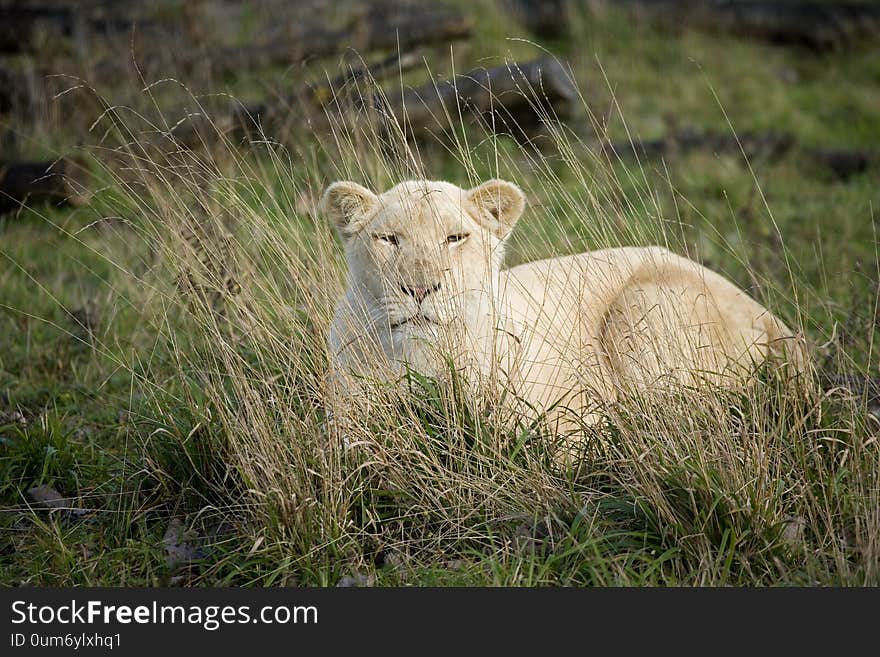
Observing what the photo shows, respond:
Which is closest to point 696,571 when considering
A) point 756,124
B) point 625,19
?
point 756,124

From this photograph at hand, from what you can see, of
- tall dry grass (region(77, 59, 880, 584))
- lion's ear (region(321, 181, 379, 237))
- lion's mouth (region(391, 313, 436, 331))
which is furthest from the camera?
lion's ear (region(321, 181, 379, 237))

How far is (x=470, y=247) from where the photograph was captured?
4.14 metres

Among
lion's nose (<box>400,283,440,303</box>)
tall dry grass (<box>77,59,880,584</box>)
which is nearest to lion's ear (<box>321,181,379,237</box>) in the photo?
tall dry grass (<box>77,59,880,584</box>)

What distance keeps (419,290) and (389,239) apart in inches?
11.1

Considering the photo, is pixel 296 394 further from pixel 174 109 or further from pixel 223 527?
pixel 174 109

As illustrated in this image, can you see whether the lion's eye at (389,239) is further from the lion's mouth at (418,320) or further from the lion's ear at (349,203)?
the lion's mouth at (418,320)

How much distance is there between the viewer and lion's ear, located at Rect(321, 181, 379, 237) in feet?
13.6

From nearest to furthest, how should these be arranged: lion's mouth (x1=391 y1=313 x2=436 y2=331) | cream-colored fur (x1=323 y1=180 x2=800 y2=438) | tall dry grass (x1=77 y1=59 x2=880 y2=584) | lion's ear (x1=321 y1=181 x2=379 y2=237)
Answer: tall dry grass (x1=77 y1=59 x2=880 y2=584) → cream-colored fur (x1=323 y1=180 x2=800 y2=438) → lion's mouth (x1=391 y1=313 x2=436 y2=331) → lion's ear (x1=321 y1=181 x2=379 y2=237)

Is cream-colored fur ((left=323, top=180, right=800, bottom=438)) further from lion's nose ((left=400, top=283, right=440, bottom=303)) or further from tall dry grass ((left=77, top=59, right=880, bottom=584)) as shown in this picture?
tall dry grass ((left=77, top=59, right=880, bottom=584))

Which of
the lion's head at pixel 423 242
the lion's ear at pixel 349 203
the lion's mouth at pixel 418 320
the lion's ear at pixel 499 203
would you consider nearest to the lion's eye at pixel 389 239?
the lion's head at pixel 423 242

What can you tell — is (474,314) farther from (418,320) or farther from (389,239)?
(389,239)

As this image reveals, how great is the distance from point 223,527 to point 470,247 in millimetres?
1507

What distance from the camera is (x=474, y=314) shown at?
4188 mm

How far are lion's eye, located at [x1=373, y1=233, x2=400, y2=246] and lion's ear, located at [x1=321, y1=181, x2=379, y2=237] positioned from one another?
0.53ft
